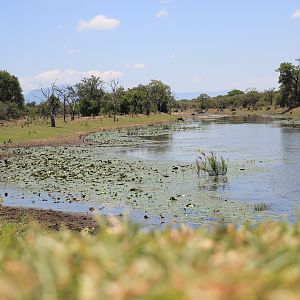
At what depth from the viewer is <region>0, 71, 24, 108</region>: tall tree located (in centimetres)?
9850

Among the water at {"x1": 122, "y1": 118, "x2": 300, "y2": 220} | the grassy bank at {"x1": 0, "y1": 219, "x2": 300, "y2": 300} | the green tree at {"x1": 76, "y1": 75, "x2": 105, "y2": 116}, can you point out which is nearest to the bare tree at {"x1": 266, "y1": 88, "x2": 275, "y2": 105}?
the green tree at {"x1": 76, "y1": 75, "x2": 105, "y2": 116}

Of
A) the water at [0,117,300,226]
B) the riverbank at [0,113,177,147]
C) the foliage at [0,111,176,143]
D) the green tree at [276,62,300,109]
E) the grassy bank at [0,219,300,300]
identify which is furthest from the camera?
the green tree at [276,62,300,109]

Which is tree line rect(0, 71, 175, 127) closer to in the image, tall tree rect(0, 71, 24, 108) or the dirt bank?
tall tree rect(0, 71, 24, 108)

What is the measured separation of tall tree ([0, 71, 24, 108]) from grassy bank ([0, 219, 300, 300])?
10010cm

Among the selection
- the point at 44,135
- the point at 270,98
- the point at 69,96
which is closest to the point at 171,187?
the point at 44,135

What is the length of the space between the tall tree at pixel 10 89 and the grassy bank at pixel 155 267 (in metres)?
100

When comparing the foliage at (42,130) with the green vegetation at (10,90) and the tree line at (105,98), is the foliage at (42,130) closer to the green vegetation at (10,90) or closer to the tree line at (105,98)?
the tree line at (105,98)

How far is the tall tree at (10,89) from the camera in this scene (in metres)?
98.5

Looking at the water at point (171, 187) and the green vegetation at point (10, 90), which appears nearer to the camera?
the water at point (171, 187)

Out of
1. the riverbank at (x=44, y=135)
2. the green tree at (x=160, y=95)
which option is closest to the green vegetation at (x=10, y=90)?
the green tree at (x=160, y=95)

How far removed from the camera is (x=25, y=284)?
1.74 metres

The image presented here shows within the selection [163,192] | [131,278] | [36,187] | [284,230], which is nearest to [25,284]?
[131,278]

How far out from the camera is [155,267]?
5.78 ft

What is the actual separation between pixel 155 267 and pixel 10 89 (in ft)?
340
